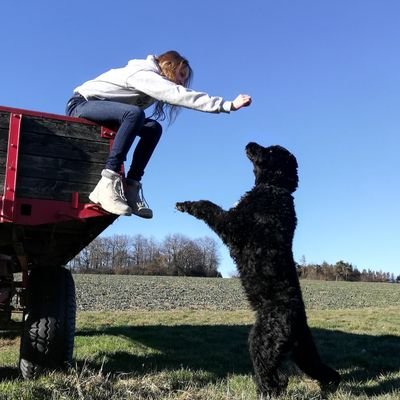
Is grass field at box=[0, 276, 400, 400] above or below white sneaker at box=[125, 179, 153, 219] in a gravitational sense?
below

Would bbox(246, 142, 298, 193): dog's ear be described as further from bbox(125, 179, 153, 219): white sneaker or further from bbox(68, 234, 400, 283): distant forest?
bbox(68, 234, 400, 283): distant forest

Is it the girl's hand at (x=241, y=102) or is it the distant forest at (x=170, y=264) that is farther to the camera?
the distant forest at (x=170, y=264)

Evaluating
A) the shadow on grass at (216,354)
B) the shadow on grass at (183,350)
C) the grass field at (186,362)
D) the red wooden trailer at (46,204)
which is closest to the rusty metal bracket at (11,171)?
the red wooden trailer at (46,204)

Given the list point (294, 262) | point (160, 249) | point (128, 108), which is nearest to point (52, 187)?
point (128, 108)

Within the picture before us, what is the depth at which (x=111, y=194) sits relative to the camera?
15.0 feet

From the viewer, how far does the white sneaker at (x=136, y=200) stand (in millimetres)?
4898

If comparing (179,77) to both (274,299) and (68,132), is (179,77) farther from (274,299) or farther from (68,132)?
(274,299)

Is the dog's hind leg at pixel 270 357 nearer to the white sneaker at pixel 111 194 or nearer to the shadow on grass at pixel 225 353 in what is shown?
the shadow on grass at pixel 225 353

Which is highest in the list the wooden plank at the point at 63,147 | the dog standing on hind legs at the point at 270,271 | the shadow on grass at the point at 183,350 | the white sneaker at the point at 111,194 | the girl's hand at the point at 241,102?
the girl's hand at the point at 241,102

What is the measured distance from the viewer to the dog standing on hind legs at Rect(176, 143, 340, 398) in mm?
4512

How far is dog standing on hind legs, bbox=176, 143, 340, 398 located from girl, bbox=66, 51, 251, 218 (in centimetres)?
65

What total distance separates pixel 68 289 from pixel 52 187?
1250 millimetres

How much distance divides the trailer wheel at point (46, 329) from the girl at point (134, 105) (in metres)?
1.22

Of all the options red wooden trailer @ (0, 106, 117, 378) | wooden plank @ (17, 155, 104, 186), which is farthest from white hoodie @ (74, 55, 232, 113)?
wooden plank @ (17, 155, 104, 186)
